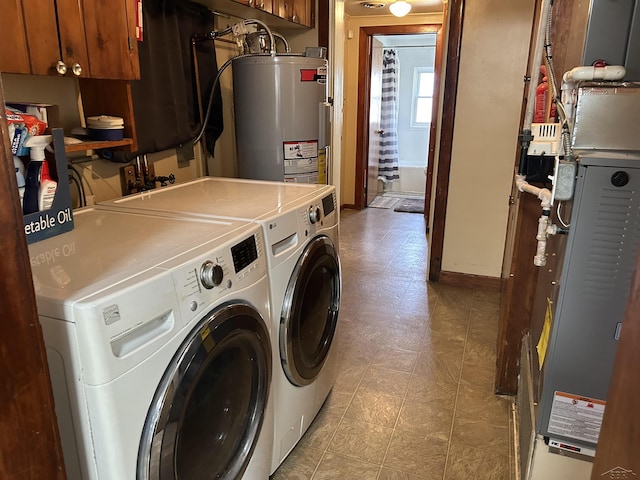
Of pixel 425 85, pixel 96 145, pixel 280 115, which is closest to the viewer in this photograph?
pixel 96 145

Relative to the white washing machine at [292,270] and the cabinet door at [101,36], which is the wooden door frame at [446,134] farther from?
A: the cabinet door at [101,36]

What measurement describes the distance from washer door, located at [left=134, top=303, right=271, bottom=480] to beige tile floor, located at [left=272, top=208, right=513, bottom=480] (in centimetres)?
42

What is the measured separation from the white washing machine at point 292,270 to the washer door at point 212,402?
14 centimetres

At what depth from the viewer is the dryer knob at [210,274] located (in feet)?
3.53

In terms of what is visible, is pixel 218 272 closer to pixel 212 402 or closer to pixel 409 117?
pixel 212 402

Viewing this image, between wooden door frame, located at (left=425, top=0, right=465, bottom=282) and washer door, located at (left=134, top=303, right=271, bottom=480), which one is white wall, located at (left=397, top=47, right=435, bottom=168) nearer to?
wooden door frame, located at (left=425, top=0, right=465, bottom=282)

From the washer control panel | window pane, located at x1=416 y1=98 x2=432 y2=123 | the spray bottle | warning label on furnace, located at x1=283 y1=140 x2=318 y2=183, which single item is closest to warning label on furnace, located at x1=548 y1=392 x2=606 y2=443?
the washer control panel

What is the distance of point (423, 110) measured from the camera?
692cm

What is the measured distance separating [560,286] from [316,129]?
173cm

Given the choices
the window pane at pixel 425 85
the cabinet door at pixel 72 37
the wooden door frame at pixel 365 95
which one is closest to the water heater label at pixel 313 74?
the cabinet door at pixel 72 37

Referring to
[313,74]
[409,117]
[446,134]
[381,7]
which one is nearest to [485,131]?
[446,134]

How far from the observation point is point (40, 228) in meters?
1.21

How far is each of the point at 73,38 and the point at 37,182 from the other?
0.48 metres

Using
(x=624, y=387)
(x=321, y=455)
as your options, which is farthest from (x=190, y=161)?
(x=624, y=387)
